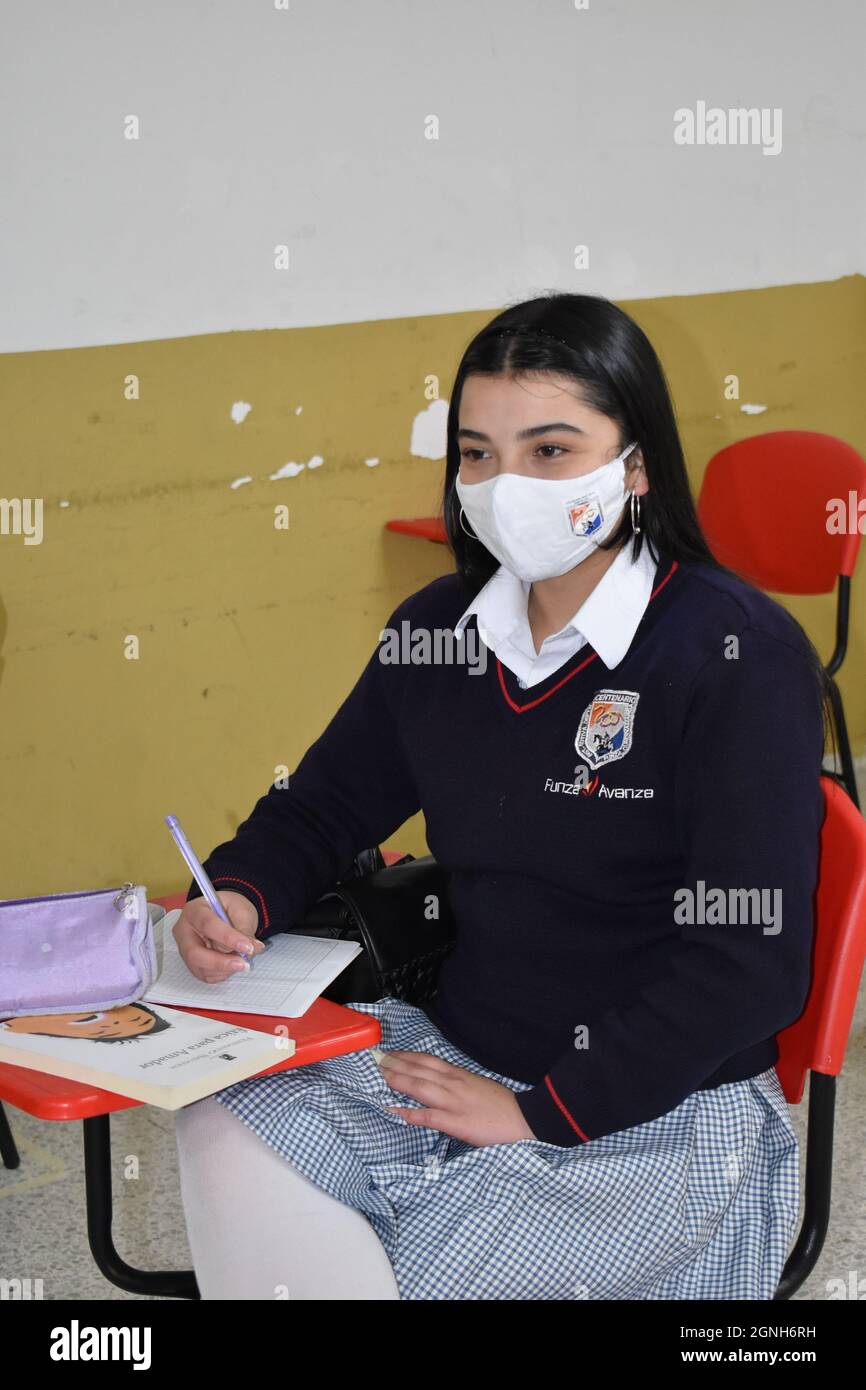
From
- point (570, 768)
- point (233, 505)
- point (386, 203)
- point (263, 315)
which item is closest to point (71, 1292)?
point (570, 768)

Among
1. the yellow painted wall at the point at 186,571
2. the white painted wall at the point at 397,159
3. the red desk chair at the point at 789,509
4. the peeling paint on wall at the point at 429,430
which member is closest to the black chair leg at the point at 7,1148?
the yellow painted wall at the point at 186,571

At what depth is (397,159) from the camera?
9.77ft

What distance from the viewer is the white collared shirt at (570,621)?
1.37 m

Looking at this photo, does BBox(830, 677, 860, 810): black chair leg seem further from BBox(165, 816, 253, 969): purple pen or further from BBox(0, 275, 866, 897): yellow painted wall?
BBox(165, 816, 253, 969): purple pen

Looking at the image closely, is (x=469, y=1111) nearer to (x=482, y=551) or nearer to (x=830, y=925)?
(x=830, y=925)

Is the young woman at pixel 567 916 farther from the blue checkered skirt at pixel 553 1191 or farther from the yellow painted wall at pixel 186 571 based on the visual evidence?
the yellow painted wall at pixel 186 571

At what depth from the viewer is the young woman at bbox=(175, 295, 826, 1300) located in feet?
3.91

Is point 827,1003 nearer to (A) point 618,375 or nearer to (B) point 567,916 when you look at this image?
(B) point 567,916

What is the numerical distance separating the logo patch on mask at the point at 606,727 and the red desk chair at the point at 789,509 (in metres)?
1.73

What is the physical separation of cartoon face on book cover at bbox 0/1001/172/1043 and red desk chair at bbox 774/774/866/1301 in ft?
1.94

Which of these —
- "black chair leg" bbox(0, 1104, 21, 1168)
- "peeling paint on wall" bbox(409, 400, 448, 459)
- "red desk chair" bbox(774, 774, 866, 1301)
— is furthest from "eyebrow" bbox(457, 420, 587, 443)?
"peeling paint on wall" bbox(409, 400, 448, 459)

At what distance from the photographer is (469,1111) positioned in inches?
50.3

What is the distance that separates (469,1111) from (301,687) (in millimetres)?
1921

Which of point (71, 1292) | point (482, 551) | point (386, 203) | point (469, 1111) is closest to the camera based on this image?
point (469, 1111)
